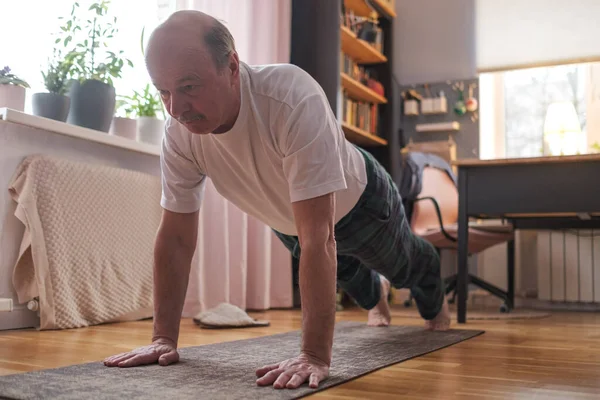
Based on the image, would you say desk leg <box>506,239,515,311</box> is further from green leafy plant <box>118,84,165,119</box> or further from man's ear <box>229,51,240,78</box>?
man's ear <box>229,51,240,78</box>

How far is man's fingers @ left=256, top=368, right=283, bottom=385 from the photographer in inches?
48.2

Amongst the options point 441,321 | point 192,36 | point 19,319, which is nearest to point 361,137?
point 441,321

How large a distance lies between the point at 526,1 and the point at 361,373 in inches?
169

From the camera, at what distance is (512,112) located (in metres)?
5.05

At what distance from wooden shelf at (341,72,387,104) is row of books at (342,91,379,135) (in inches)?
1.6

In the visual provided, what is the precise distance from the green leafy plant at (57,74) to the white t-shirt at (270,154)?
4.47 feet

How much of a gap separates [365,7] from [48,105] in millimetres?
3045

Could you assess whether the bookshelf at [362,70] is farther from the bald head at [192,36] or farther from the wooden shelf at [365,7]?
the bald head at [192,36]

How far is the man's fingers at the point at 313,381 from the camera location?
1.20 metres

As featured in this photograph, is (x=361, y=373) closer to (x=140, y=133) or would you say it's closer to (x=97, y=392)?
(x=97, y=392)

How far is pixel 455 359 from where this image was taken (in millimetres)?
1721

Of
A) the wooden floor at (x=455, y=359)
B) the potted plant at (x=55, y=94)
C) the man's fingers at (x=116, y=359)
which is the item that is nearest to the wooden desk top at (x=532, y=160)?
the wooden floor at (x=455, y=359)

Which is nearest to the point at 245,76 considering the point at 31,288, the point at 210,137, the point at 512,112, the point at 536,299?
the point at 210,137

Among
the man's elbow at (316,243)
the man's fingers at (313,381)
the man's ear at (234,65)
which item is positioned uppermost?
the man's ear at (234,65)
